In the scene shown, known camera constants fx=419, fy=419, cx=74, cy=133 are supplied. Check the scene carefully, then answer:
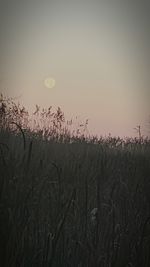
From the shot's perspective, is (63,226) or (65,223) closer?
(63,226)

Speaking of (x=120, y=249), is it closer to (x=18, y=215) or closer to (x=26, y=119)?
(x=18, y=215)

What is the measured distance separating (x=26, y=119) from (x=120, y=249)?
379cm

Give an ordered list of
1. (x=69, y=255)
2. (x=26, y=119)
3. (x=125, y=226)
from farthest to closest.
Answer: (x=26, y=119) → (x=125, y=226) → (x=69, y=255)

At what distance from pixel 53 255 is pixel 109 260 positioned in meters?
0.23

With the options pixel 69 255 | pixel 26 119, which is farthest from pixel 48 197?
pixel 26 119

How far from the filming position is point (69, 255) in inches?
56.7

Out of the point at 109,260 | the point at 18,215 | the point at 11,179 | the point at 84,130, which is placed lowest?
the point at 109,260

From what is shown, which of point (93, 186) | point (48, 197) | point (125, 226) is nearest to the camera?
point (125, 226)

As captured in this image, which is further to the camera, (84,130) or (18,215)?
(84,130)

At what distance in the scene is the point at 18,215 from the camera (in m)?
1.37

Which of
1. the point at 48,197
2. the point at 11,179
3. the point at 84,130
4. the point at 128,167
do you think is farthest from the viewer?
the point at 84,130

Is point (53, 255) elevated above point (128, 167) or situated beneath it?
situated beneath

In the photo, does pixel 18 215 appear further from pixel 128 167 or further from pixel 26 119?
pixel 26 119

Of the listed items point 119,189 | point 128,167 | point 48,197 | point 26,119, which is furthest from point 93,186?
point 26,119
